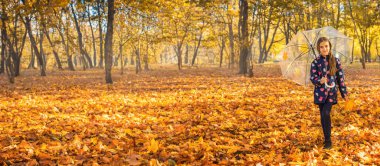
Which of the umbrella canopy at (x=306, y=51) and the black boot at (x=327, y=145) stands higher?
the umbrella canopy at (x=306, y=51)

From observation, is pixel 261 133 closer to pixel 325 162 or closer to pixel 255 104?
pixel 325 162

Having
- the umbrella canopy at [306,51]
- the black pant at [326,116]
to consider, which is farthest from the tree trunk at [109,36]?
the black pant at [326,116]

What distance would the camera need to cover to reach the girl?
460cm

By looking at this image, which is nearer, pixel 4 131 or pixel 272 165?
pixel 272 165

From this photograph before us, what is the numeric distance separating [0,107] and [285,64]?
9.17 m

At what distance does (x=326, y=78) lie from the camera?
4.55 meters

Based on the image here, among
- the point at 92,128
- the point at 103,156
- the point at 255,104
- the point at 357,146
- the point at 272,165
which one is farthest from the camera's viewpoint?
the point at 255,104

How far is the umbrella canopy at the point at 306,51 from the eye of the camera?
30.1 feet

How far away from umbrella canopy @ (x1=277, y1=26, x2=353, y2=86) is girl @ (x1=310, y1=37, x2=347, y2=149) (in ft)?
13.9

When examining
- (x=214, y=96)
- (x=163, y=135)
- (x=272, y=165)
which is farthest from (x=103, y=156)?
(x=214, y=96)

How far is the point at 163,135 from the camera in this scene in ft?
18.8

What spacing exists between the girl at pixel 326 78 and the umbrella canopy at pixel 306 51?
13.9 feet

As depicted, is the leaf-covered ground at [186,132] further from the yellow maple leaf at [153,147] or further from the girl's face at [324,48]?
the girl's face at [324,48]

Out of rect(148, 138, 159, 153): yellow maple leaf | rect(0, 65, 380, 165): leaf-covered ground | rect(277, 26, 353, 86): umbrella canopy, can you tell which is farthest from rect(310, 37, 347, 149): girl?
rect(277, 26, 353, 86): umbrella canopy
